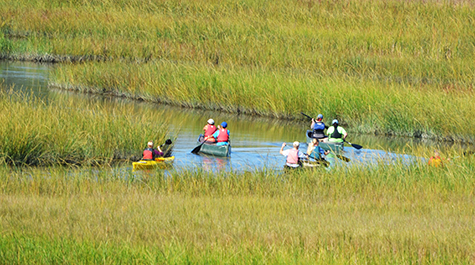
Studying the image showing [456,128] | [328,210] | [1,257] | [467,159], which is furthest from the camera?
[456,128]

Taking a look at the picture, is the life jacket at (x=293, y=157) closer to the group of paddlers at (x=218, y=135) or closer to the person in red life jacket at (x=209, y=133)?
the group of paddlers at (x=218, y=135)

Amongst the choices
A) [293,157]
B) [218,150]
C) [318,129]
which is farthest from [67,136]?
[318,129]

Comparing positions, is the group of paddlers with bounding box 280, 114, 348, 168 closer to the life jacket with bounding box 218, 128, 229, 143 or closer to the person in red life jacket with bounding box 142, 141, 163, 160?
the life jacket with bounding box 218, 128, 229, 143

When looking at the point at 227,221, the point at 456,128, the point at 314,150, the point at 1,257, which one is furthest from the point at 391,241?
the point at 456,128

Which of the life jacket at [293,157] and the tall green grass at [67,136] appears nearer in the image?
the tall green grass at [67,136]

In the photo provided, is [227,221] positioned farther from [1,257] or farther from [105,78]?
[105,78]

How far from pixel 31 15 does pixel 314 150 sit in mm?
30380

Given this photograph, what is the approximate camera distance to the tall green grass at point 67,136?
649 inches

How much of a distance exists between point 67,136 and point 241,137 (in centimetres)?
774

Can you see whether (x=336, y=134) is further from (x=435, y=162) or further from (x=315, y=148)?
(x=435, y=162)

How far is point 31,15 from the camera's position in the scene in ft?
144

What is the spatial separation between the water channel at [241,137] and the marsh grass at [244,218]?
11.0 feet

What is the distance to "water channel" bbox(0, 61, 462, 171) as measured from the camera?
19.4m

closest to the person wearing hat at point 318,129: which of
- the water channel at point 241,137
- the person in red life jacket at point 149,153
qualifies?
the water channel at point 241,137
